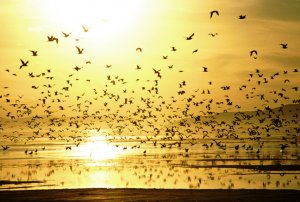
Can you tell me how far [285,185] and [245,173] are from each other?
973 cm

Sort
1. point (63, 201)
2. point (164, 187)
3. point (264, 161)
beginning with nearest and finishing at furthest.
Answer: point (63, 201)
point (164, 187)
point (264, 161)

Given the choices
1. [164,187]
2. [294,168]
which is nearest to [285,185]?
[164,187]

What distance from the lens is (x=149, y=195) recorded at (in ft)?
132

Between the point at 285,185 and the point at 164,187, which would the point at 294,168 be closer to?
the point at 285,185

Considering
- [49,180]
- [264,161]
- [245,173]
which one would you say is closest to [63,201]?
[49,180]

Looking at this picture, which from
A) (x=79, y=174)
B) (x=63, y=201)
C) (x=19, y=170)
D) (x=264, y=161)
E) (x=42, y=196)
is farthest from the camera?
(x=264, y=161)

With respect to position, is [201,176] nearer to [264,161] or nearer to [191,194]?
[191,194]

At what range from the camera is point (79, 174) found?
5959 cm

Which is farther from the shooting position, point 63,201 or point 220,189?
point 220,189

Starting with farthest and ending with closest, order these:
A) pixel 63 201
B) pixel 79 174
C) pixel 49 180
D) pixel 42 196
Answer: pixel 79 174
pixel 49 180
pixel 42 196
pixel 63 201

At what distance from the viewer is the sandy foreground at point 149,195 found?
38719 millimetres

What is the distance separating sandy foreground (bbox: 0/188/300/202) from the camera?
38.7 metres

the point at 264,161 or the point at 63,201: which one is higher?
the point at 264,161

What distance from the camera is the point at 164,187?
45875mm
